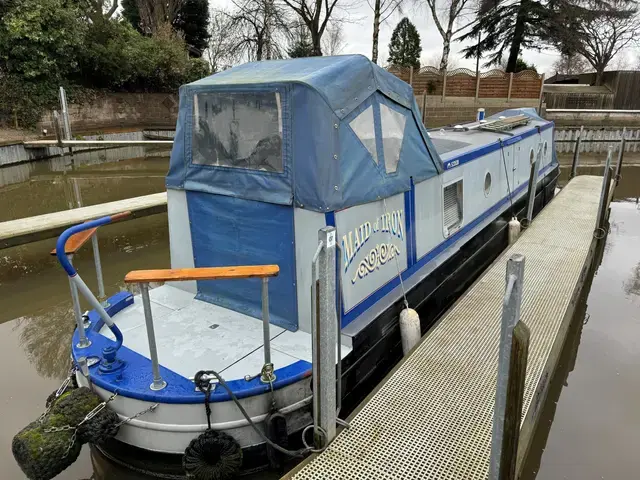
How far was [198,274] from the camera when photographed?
2.86 meters

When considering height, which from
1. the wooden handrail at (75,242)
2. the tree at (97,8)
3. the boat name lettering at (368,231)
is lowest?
the boat name lettering at (368,231)

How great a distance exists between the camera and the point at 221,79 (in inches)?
157

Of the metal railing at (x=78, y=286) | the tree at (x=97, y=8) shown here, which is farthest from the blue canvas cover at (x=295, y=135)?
the tree at (x=97, y=8)

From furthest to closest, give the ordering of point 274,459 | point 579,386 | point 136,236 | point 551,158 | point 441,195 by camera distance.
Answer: point 551,158, point 136,236, point 441,195, point 579,386, point 274,459

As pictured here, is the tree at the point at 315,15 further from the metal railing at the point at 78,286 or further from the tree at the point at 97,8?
the metal railing at the point at 78,286

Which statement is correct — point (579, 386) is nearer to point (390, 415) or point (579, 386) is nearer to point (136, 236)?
point (390, 415)

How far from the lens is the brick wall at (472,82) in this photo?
23.3m

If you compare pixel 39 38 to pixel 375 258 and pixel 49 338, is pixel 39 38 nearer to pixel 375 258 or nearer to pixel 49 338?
pixel 49 338

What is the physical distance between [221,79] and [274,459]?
9.98 feet

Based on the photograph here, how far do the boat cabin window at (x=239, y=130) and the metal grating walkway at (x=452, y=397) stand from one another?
78.5 inches

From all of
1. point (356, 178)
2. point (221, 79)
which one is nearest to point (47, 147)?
point (221, 79)

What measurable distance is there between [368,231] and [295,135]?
1.01 m

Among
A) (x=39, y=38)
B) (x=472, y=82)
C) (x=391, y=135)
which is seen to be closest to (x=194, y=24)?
(x=39, y=38)

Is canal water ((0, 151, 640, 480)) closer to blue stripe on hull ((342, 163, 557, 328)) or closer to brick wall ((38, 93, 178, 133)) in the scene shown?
blue stripe on hull ((342, 163, 557, 328))
